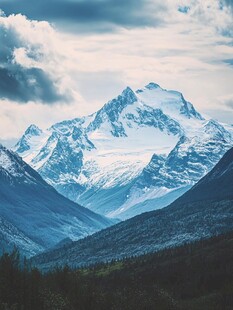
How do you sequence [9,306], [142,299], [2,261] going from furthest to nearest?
[142,299] < [2,261] < [9,306]

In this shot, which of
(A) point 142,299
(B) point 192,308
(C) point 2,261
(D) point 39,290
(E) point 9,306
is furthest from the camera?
(B) point 192,308

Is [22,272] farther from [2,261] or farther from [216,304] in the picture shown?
[216,304]

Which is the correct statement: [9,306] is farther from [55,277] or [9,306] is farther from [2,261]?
[55,277]

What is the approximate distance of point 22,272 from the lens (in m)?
161

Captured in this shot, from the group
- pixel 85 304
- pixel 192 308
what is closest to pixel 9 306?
pixel 85 304

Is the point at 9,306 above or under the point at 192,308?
above

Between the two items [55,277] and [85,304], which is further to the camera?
[55,277]

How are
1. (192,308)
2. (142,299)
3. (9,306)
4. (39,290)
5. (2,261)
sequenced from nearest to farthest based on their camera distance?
(9,306), (39,290), (2,261), (142,299), (192,308)

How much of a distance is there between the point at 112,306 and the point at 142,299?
16331mm

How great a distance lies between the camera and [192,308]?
184000mm

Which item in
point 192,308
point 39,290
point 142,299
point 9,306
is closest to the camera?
point 9,306

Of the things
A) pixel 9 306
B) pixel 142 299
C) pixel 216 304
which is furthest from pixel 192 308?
pixel 9 306

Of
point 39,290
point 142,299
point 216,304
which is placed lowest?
point 216,304

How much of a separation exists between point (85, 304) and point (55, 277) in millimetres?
25116
